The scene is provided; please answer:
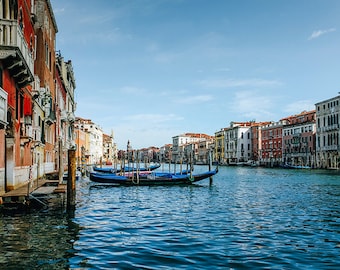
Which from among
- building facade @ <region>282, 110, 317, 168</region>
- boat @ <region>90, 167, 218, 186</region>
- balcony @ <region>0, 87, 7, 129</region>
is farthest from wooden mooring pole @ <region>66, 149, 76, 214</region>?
building facade @ <region>282, 110, 317, 168</region>

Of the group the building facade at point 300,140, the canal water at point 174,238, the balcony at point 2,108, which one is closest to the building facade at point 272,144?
the building facade at point 300,140

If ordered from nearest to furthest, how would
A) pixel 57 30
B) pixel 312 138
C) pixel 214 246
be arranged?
pixel 214 246, pixel 57 30, pixel 312 138

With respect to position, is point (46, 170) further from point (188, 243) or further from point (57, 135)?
point (188, 243)

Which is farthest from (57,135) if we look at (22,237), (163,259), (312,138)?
(312,138)

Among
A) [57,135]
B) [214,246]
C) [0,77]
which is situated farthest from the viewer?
[57,135]

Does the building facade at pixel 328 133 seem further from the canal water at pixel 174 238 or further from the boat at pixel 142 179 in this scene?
the canal water at pixel 174 238

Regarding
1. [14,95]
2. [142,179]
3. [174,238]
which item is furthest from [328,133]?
[174,238]

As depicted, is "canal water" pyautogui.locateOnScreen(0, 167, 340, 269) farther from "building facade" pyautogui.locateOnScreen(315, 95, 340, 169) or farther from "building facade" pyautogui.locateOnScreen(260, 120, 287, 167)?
"building facade" pyautogui.locateOnScreen(260, 120, 287, 167)

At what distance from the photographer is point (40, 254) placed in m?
7.40

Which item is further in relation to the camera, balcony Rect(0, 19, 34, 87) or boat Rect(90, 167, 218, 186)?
boat Rect(90, 167, 218, 186)

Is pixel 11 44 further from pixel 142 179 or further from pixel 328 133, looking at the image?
pixel 328 133

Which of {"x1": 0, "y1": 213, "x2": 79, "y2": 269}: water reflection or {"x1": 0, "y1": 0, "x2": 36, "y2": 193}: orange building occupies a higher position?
{"x1": 0, "y1": 0, "x2": 36, "y2": 193}: orange building

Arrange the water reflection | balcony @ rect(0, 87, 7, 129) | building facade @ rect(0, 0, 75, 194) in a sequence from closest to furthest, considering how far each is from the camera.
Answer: the water reflection → balcony @ rect(0, 87, 7, 129) → building facade @ rect(0, 0, 75, 194)

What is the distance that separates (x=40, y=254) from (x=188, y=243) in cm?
293
